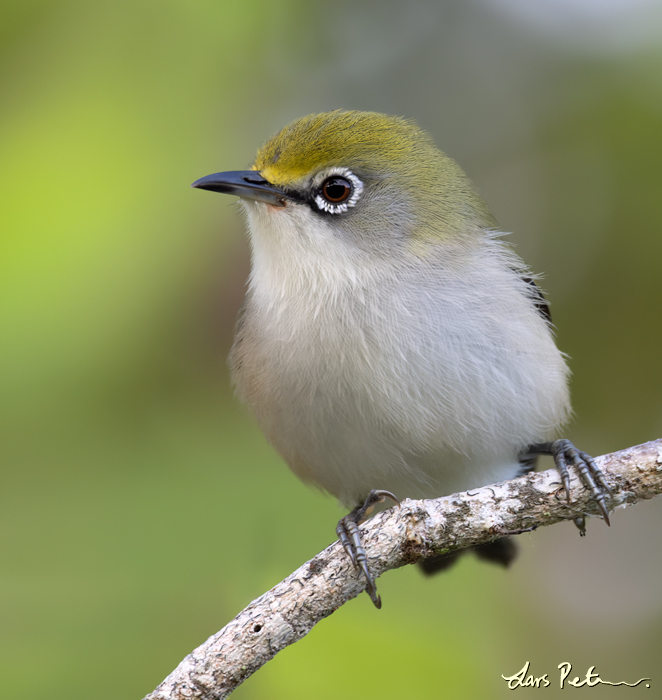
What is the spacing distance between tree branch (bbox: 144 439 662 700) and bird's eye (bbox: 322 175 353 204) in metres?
1.50

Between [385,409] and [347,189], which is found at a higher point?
[347,189]

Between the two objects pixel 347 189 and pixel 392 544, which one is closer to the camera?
pixel 392 544

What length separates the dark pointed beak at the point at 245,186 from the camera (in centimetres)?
316

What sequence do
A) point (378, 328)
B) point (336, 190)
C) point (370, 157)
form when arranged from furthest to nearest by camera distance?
1. point (370, 157)
2. point (336, 190)
3. point (378, 328)

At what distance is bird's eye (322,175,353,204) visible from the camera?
128 inches

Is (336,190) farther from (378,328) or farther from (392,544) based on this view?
(392,544)

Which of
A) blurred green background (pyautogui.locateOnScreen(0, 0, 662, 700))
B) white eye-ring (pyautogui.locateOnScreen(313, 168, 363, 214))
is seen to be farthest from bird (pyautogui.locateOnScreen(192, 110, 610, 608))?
blurred green background (pyautogui.locateOnScreen(0, 0, 662, 700))

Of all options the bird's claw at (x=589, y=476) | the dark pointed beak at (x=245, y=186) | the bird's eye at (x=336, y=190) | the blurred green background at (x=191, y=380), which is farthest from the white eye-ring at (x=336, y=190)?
the bird's claw at (x=589, y=476)

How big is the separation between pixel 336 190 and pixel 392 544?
1662 mm

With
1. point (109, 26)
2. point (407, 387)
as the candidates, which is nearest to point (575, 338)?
Result: point (407, 387)

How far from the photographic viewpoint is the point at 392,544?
7.47 feet

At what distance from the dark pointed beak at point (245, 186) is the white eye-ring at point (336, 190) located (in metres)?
0.13

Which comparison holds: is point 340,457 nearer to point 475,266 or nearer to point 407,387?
point 407,387
